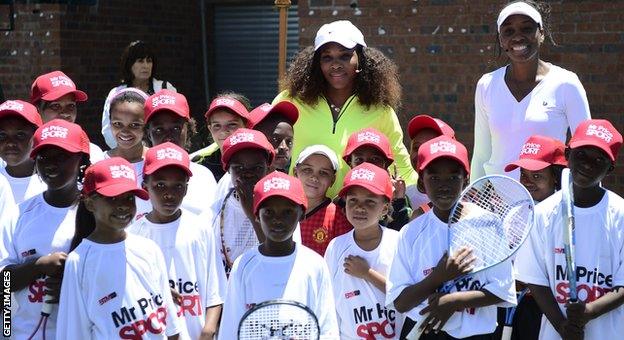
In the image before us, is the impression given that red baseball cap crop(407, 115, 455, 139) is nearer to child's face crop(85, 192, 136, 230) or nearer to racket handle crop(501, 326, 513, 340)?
racket handle crop(501, 326, 513, 340)

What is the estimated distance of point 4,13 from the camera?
1083cm

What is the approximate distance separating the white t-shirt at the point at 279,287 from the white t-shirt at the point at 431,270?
36 cm

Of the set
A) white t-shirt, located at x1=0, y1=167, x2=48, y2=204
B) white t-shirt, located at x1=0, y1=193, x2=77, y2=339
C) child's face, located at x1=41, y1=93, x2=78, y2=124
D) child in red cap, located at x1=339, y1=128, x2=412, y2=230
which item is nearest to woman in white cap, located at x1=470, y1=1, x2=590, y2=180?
child in red cap, located at x1=339, y1=128, x2=412, y2=230

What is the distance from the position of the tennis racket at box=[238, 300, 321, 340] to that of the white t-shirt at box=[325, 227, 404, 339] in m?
1.08

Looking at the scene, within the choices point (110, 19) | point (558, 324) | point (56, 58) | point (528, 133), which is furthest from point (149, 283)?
point (110, 19)

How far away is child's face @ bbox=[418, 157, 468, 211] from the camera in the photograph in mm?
4789

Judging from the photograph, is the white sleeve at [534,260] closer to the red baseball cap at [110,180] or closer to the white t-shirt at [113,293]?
the white t-shirt at [113,293]

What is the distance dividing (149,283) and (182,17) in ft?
28.2

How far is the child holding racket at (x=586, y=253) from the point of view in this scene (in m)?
4.74

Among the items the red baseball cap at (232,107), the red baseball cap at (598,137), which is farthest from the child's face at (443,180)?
the red baseball cap at (232,107)

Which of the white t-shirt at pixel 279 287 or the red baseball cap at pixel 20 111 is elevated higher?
the red baseball cap at pixel 20 111

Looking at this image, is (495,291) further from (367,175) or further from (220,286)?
(220,286)

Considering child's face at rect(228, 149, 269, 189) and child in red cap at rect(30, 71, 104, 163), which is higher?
child in red cap at rect(30, 71, 104, 163)

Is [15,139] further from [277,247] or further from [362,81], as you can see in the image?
[362,81]
